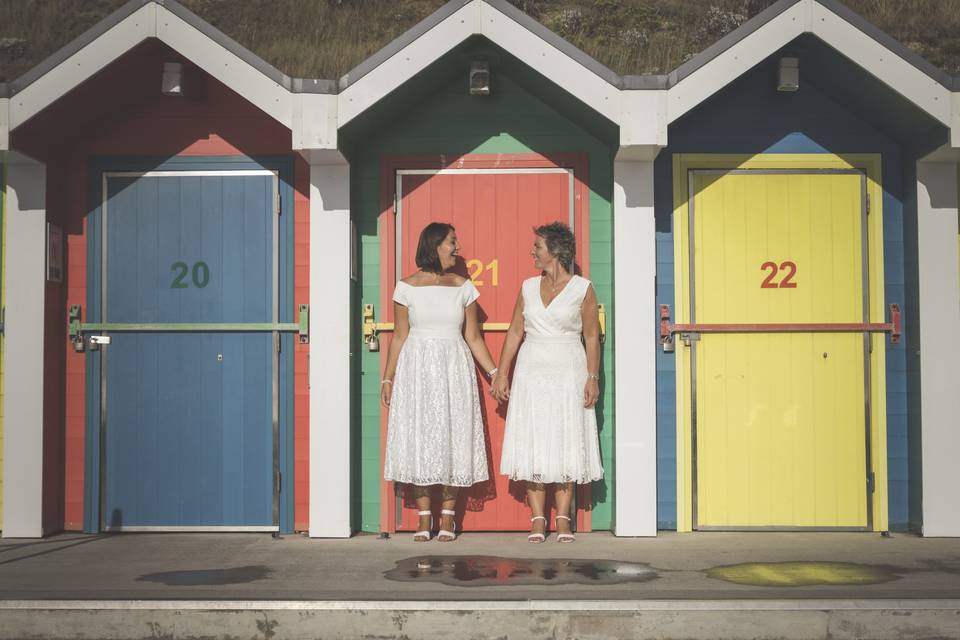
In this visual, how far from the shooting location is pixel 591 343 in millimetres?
6090

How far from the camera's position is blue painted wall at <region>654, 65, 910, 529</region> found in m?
6.41

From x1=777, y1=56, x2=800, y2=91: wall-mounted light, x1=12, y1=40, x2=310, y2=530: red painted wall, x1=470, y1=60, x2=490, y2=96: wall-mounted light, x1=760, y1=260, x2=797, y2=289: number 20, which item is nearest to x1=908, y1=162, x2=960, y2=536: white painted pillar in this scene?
x1=760, y1=260, x2=797, y2=289: number 20

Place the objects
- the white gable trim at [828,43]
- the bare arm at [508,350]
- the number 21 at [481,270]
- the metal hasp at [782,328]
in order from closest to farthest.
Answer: the white gable trim at [828,43] < the bare arm at [508,350] < the metal hasp at [782,328] < the number 21 at [481,270]

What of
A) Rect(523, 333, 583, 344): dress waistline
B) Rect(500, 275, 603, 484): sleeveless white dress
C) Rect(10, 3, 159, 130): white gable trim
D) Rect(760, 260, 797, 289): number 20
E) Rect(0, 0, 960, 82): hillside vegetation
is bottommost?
Rect(500, 275, 603, 484): sleeveless white dress

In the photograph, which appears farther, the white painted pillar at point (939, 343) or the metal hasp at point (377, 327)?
the metal hasp at point (377, 327)

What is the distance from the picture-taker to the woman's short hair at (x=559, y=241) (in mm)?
6078

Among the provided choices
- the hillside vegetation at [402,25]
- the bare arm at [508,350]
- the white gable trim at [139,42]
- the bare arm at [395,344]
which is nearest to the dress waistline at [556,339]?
the bare arm at [508,350]

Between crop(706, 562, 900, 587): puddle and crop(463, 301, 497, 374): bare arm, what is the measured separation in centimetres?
195

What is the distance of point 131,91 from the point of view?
21.3ft

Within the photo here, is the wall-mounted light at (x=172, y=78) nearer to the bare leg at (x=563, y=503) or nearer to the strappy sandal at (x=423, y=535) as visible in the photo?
the strappy sandal at (x=423, y=535)

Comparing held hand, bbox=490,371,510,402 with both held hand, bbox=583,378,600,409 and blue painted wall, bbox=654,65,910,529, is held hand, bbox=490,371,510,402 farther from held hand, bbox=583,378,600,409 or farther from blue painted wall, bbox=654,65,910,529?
blue painted wall, bbox=654,65,910,529

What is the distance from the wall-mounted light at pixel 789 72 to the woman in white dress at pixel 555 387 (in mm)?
1771

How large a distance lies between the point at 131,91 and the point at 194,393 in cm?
211

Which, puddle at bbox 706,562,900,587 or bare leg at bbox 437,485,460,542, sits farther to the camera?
bare leg at bbox 437,485,460,542
